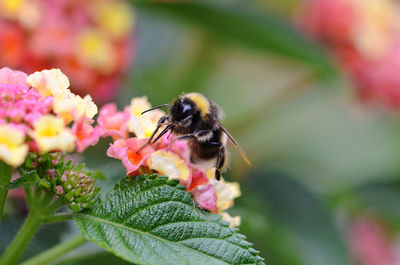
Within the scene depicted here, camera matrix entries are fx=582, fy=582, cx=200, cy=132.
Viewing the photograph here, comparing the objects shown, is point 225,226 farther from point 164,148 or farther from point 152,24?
point 152,24

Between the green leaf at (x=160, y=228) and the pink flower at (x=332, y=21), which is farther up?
the pink flower at (x=332, y=21)

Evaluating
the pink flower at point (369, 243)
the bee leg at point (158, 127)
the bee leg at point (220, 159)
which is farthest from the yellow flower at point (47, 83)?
the pink flower at point (369, 243)

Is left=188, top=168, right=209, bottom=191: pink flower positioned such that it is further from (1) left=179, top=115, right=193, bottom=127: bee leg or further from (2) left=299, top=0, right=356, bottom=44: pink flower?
(2) left=299, top=0, right=356, bottom=44: pink flower

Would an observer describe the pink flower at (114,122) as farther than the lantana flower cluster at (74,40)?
No

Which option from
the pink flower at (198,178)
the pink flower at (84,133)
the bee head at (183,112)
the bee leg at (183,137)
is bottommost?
the pink flower at (84,133)

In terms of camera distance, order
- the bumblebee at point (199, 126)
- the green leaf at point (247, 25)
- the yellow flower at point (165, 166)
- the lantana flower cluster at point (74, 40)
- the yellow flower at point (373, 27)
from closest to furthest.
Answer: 1. the yellow flower at point (165, 166)
2. the bumblebee at point (199, 126)
3. the lantana flower cluster at point (74, 40)
4. the green leaf at point (247, 25)
5. the yellow flower at point (373, 27)

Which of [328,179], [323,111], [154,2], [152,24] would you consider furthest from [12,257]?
[323,111]

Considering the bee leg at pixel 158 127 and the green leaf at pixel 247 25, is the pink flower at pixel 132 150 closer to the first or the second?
the bee leg at pixel 158 127

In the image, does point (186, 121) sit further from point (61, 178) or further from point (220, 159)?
point (61, 178)
